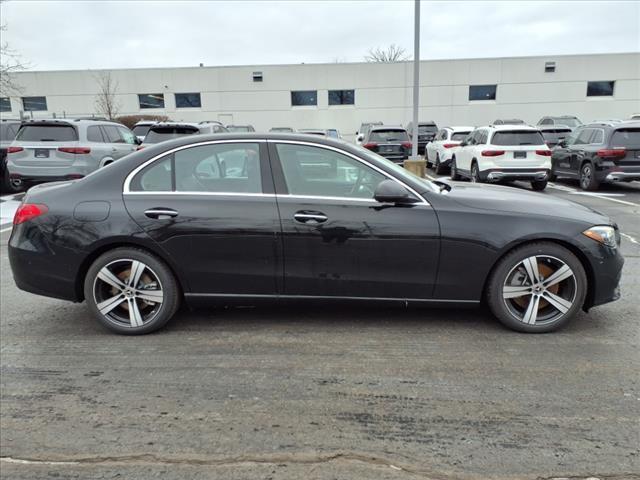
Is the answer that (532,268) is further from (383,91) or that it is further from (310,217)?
(383,91)

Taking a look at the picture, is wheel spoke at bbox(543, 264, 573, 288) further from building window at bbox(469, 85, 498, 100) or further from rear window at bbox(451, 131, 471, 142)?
building window at bbox(469, 85, 498, 100)

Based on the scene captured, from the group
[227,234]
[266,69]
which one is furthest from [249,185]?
[266,69]

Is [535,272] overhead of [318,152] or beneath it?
beneath

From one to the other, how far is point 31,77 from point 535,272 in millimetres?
41056

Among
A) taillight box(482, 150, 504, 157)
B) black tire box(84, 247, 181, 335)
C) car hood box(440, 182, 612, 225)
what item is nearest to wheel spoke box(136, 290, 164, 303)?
black tire box(84, 247, 181, 335)

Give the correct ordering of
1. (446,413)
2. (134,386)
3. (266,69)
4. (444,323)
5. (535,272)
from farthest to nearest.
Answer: (266,69) → (444,323) → (535,272) → (134,386) → (446,413)

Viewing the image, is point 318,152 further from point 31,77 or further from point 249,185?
point 31,77

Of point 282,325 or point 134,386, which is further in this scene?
point 282,325

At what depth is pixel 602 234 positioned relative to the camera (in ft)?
12.3

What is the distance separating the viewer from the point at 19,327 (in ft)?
14.0

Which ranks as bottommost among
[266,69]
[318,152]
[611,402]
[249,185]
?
[611,402]

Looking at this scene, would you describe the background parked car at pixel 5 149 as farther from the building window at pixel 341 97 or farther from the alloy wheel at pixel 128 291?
the building window at pixel 341 97

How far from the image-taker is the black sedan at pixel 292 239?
374 cm

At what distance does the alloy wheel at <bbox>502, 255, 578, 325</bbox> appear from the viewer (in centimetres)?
376
